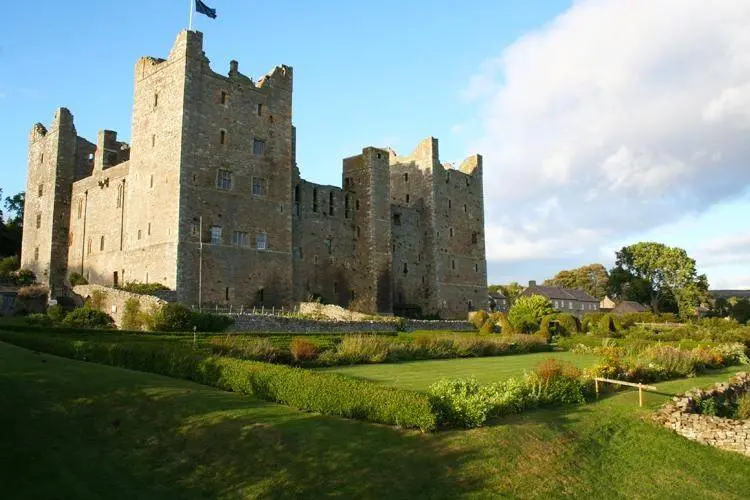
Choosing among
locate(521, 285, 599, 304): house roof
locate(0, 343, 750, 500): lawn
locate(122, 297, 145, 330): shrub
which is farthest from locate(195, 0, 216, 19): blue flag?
locate(521, 285, 599, 304): house roof

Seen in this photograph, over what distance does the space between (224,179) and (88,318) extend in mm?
12269

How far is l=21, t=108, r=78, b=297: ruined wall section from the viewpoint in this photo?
1930 inches

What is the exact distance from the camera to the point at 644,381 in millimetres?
22125

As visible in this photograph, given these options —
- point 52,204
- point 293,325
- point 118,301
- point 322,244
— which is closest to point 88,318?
point 118,301

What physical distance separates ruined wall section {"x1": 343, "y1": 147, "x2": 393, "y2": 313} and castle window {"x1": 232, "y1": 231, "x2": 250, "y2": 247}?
12411 mm

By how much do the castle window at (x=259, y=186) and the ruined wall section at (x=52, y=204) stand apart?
17.4 meters

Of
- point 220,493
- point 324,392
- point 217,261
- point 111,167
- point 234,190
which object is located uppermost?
point 111,167

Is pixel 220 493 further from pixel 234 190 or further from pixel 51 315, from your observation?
pixel 234 190

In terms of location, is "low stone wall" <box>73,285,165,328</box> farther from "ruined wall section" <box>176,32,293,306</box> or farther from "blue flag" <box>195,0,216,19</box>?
"blue flag" <box>195,0,216,19</box>

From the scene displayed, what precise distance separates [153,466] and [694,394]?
593 inches

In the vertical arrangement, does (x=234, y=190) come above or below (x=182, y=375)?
above

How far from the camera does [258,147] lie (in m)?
42.5

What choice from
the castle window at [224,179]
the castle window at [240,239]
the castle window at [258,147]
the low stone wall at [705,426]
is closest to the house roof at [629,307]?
the castle window at [258,147]

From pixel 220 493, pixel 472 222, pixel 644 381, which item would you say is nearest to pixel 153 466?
pixel 220 493
